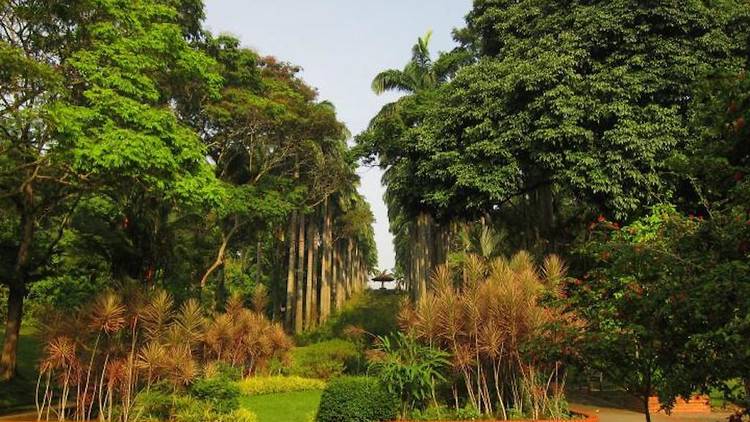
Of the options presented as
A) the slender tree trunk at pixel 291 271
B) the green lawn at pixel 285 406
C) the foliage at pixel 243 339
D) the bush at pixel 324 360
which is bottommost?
the green lawn at pixel 285 406

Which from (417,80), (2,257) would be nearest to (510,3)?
(417,80)

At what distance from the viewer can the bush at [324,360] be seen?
2312 centimetres

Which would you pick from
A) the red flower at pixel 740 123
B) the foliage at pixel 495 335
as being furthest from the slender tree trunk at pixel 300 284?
the red flower at pixel 740 123

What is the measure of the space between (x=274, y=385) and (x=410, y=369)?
947 centimetres

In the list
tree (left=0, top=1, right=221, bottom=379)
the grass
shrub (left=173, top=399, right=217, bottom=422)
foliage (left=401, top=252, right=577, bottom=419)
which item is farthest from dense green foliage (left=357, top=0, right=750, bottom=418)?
the grass

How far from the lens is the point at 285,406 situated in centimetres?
1627

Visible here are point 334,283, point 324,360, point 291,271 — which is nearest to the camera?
point 324,360

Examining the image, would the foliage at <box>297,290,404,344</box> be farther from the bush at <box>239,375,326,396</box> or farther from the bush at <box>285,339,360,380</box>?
the bush at <box>239,375,326,396</box>

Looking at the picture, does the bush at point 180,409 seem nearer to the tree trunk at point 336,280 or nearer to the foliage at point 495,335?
the foliage at point 495,335

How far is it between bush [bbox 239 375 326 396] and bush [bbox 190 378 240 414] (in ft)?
19.5

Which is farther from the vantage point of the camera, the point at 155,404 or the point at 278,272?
the point at 278,272

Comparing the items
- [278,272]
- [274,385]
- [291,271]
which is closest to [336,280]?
[278,272]

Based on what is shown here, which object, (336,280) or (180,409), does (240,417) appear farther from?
(336,280)

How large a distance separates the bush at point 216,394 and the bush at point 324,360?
30.3ft
